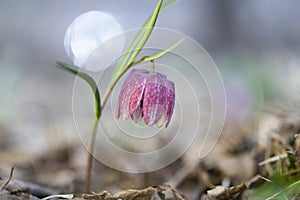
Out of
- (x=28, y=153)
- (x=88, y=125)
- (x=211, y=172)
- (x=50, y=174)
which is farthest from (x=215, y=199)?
(x=88, y=125)

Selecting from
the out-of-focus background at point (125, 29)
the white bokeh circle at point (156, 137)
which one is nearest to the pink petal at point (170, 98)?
the white bokeh circle at point (156, 137)

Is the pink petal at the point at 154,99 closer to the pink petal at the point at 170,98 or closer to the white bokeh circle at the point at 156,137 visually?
the pink petal at the point at 170,98

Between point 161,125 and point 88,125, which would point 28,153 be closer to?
point 88,125

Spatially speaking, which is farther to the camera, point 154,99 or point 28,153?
point 28,153

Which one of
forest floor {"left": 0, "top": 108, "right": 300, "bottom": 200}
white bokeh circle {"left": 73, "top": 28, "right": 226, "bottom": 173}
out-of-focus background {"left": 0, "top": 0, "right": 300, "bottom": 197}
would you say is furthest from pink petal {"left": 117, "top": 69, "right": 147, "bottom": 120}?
out-of-focus background {"left": 0, "top": 0, "right": 300, "bottom": 197}

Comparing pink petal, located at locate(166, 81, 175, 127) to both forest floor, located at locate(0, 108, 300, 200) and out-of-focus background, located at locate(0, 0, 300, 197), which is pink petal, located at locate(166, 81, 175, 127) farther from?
out-of-focus background, located at locate(0, 0, 300, 197)
